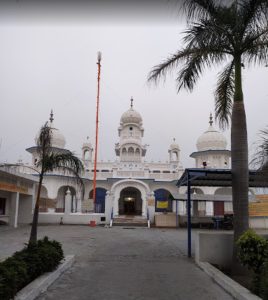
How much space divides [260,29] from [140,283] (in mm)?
7366

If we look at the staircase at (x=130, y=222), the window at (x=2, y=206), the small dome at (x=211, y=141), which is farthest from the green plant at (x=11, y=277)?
the small dome at (x=211, y=141)

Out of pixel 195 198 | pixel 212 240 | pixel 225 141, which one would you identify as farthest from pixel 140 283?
pixel 225 141

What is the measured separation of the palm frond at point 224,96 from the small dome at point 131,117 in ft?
106

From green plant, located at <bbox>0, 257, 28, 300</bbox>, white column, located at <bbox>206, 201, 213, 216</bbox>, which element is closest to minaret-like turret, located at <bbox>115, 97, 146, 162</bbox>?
white column, located at <bbox>206, 201, 213, 216</bbox>

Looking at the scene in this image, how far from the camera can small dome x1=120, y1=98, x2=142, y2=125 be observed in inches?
1700

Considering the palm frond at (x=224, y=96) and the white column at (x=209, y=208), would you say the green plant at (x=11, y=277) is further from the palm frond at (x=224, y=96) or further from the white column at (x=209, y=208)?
the white column at (x=209, y=208)

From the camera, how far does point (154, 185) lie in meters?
36.8

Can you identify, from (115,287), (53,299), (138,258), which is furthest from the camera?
(138,258)

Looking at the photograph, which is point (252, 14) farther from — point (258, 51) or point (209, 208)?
point (209, 208)

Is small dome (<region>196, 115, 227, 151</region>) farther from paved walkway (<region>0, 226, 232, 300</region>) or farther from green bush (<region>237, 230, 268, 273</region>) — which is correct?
green bush (<region>237, 230, 268, 273</region>)

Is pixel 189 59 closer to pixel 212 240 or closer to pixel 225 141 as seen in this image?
pixel 212 240

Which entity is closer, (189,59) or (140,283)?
(140,283)

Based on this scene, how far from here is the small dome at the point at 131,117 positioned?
43188 millimetres

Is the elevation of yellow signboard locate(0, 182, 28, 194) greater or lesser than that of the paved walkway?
greater
